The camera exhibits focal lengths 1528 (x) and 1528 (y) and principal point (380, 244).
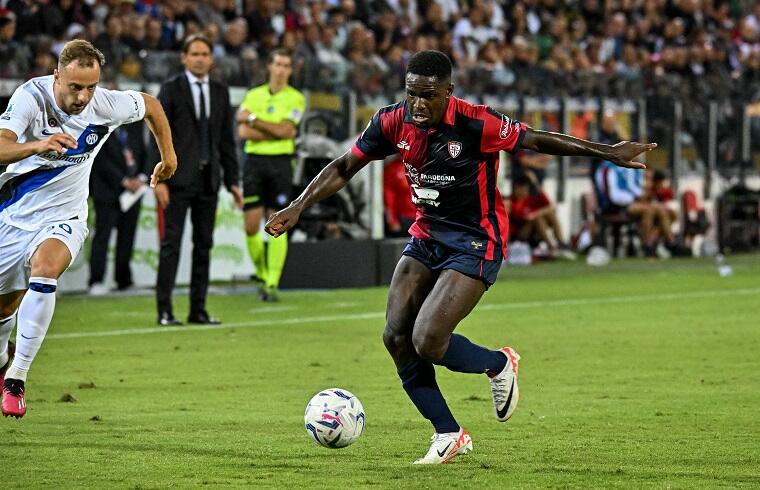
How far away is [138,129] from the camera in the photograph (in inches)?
645

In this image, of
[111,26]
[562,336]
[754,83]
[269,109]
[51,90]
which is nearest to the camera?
[51,90]

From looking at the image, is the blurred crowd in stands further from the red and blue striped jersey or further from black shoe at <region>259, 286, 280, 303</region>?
the red and blue striped jersey

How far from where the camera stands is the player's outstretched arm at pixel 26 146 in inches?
283

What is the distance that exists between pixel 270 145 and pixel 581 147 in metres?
8.36

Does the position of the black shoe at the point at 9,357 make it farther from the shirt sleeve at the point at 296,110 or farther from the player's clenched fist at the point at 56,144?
the shirt sleeve at the point at 296,110

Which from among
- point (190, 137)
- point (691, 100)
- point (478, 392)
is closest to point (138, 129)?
point (190, 137)

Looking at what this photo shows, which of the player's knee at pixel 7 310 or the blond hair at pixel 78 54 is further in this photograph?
the player's knee at pixel 7 310

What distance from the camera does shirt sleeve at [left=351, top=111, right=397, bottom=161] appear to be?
7121 mm

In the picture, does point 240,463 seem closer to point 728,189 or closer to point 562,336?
point 562,336

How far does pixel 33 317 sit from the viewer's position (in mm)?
7789

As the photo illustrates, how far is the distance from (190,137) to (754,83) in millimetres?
15813

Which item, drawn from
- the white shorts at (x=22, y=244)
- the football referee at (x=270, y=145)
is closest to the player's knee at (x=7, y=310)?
the white shorts at (x=22, y=244)

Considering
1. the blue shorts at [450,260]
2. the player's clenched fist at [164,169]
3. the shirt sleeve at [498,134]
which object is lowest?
the blue shorts at [450,260]

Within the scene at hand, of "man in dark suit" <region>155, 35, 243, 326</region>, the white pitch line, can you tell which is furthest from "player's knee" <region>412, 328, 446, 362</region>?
"man in dark suit" <region>155, 35, 243, 326</region>
